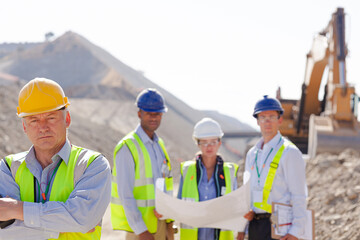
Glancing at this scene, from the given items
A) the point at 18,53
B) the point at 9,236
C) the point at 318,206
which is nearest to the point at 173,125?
the point at 318,206

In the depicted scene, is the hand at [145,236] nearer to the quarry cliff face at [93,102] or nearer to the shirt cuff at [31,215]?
the shirt cuff at [31,215]

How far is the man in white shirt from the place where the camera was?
3029 mm

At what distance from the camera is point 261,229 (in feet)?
10.6

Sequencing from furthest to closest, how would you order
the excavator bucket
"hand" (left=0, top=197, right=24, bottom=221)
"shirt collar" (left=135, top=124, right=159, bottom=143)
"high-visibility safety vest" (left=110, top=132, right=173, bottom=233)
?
the excavator bucket → "shirt collar" (left=135, top=124, right=159, bottom=143) → "high-visibility safety vest" (left=110, top=132, right=173, bottom=233) → "hand" (left=0, top=197, right=24, bottom=221)

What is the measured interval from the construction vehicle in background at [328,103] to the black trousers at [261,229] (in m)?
6.34

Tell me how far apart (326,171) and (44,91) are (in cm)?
A: 719

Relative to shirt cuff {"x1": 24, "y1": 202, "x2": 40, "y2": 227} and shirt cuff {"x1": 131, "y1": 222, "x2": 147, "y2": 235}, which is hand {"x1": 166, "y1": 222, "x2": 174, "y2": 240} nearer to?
shirt cuff {"x1": 131, "y1": 222, "x2": 147, "y2": 235}

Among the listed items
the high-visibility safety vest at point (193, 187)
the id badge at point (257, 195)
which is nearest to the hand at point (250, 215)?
the id badge at point (257, 195)

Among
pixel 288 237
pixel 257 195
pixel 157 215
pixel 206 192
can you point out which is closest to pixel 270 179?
pixel 257 195

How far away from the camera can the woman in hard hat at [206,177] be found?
10.9 ft

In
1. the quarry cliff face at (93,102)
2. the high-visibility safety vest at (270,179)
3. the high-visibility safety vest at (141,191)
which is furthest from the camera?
the quarry cliff face at (93,102)

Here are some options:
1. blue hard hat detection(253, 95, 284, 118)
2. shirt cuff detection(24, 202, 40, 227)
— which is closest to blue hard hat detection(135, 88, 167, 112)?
blue hard hat detection(253, 95, 284, 118)

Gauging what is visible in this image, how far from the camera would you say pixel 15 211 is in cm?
175

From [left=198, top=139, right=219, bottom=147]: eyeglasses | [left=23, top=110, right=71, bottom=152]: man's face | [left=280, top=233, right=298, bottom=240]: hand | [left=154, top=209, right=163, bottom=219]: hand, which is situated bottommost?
[left=280, top=233, right=298, bottom=240]: hand
